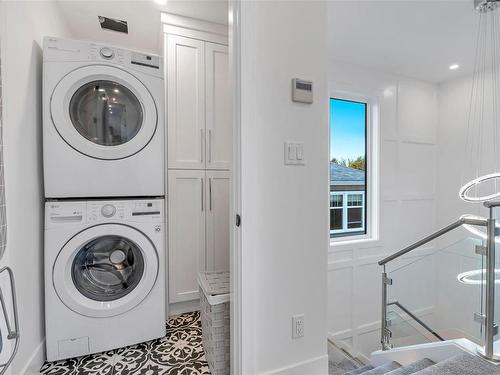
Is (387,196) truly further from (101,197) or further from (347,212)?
(101,197)

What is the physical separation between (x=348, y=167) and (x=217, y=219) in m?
2.02

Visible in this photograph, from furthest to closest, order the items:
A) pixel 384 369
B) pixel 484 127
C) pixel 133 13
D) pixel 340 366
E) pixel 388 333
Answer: pixel 484 127 < pixel 388 333 < pixel 133 13 < pixel 340 366 < pixel 384 369

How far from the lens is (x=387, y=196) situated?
3477 mm

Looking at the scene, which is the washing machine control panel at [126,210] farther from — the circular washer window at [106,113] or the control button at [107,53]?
the control button at [107,53]

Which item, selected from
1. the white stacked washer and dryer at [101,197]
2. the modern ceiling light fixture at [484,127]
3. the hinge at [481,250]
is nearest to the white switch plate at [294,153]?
the white stacked washer and dryer at [101,197]

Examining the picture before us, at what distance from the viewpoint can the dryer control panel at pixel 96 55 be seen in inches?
61.2

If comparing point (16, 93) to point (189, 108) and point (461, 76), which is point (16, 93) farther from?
point (461, 76)

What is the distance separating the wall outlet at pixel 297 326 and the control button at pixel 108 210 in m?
1.22

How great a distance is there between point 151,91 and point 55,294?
1344mm

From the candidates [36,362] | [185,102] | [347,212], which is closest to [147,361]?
[36,362]

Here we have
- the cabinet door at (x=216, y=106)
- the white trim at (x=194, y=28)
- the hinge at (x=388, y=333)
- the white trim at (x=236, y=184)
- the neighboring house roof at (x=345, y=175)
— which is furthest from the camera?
the neighboring house roof at (x=345, y=175)

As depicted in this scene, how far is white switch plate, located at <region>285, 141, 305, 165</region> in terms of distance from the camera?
1.36 metres

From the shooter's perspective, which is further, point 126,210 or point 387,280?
point 387,280

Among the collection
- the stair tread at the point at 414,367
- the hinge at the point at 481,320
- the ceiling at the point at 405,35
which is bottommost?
the stair tread at the point at 414,367
